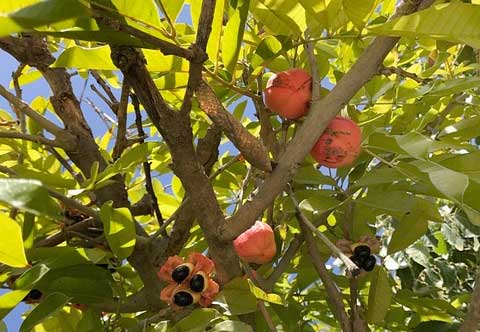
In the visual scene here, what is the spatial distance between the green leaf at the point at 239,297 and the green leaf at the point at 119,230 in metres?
0.17

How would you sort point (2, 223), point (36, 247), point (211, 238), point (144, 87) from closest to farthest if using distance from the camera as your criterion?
1. point (2, 223)
2. point (144, 87)
3. point (211, 238)
4. point (36, 247)

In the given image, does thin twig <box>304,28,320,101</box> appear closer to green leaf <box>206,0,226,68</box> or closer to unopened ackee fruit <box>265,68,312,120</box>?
unopened ackee fruit <box>265,68,312,120</box>

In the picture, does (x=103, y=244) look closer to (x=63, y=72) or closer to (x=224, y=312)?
(x=224, y=312)

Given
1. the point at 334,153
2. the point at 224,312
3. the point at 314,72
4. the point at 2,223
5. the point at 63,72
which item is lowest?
the point at 224,312

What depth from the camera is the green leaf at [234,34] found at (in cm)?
78

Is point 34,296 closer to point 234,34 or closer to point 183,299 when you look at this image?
point 183,299

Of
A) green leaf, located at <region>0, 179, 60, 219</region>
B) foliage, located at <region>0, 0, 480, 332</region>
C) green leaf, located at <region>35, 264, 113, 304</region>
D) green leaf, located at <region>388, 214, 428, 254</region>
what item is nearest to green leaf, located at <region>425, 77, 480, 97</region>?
foliage, located at <region>0, 0, 480, 332</region>

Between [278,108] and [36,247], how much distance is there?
47 centimetres

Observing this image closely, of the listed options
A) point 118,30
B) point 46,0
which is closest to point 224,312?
point 118,30

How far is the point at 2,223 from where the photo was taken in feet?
2.08

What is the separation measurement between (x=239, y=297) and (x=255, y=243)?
126 mm

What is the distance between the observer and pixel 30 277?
2.76 ft

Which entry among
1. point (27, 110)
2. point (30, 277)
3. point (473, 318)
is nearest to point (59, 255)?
point (30, 277)

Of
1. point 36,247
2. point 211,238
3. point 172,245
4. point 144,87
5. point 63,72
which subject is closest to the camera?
point 144,87
